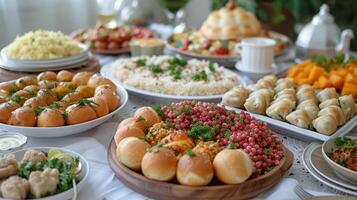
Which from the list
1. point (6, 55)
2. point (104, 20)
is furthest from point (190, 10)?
point (6, 55)

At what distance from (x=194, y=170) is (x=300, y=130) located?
0.42 m

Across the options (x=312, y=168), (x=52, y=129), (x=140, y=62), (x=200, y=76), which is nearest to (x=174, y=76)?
(x=200, y=76)

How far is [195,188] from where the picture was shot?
31.5 inches

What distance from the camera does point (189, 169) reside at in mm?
801

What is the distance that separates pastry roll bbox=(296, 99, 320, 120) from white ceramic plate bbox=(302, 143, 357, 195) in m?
0.10

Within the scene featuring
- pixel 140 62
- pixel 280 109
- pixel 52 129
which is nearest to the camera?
pixel 52 129

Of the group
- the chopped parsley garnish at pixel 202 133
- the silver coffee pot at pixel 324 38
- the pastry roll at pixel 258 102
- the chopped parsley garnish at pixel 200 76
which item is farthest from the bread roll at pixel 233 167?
the silver coffee pot at pixel 324 38

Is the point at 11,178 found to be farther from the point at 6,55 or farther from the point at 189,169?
the point at 6,55

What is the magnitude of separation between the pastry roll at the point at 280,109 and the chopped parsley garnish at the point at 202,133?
26 centimetres

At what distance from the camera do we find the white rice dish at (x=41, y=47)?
1.51 meters

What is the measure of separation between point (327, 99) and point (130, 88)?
647 millimetres

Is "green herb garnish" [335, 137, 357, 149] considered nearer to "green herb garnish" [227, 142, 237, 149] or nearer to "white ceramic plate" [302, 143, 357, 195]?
"white ceramic plate" [302, 143, 357, 195]

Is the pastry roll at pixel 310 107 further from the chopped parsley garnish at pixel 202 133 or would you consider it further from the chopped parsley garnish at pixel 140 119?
the chopped parsley garnish at pixel 140 119

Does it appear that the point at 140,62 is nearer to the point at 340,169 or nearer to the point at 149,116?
the point at 149,116
